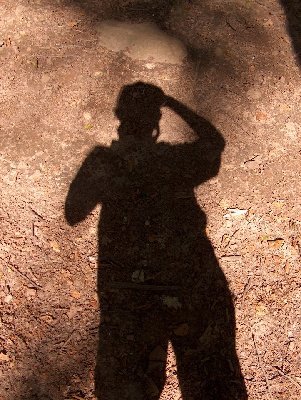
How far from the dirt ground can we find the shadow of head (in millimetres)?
55

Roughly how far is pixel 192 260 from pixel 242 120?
1836 mm

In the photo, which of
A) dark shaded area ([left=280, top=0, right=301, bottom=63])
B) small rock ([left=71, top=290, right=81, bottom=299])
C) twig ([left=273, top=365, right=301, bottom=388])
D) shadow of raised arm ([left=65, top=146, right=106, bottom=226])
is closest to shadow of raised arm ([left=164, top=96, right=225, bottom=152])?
shadow of raised arm ([left=65, top=146, right=106, bottom=226])

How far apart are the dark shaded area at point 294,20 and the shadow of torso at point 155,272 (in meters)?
2.01

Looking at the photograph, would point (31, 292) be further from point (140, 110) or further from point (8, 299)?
point (140, 110)

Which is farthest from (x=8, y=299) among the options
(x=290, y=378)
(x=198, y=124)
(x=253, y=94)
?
(x=253, y=94)

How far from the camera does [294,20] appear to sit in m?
5.79

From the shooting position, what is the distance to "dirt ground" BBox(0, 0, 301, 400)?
11.4 feet

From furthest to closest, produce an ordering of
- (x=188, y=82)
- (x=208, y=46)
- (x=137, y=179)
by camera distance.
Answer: (x=208, y=46) → (x=188, y=82) → (x=137, y=179)

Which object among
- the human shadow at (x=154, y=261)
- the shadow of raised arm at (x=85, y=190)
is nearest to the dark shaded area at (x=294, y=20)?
the human shadow at (x=154, y=261)

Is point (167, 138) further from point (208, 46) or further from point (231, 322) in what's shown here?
point (231, 322)

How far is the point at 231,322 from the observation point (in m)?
3.64

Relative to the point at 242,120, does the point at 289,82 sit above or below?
above

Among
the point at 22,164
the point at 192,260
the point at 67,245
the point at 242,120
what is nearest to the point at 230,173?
the point at 242,120

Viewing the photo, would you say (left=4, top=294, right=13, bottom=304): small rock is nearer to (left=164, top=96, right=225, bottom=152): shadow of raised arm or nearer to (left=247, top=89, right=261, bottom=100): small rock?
(left=164, top=96, right=225, bottom=152): shadow of raised arm
